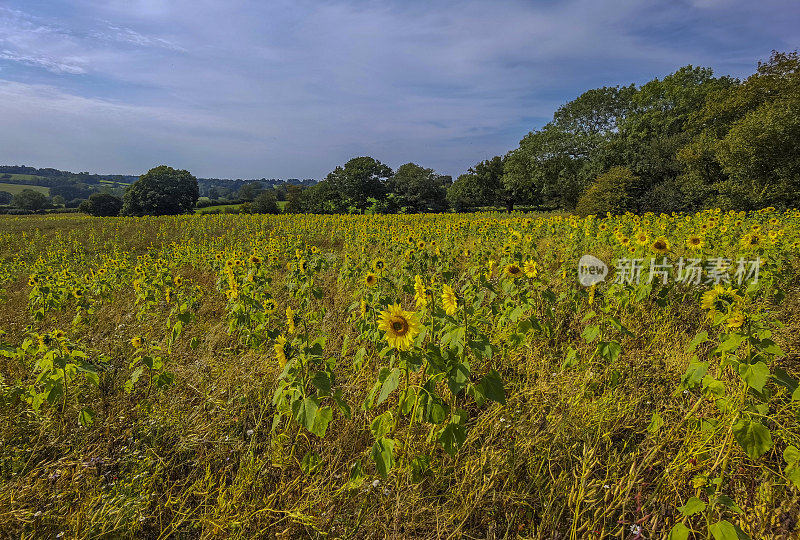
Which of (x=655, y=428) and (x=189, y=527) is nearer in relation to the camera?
(x=189, y=527)

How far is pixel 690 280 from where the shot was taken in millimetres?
4656

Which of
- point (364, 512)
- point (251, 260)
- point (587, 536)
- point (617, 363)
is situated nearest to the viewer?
point (587, 536)

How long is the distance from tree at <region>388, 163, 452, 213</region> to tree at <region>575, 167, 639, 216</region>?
27.0 m

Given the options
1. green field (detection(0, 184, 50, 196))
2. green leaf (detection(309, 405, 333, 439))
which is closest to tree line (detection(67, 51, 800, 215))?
green leaf (detection(309, 405, 333, 439))

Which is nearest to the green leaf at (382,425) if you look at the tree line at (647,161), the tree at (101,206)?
the tree line at (647,161)

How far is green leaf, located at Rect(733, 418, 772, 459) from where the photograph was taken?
170 cm

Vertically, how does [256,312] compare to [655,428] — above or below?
above

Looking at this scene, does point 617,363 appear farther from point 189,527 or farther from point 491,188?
point 491,188

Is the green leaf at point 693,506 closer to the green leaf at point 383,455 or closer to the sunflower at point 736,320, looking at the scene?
the sunflower at point 736,320

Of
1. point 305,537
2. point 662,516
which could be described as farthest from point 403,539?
point 662,516

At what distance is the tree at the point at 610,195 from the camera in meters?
21.4

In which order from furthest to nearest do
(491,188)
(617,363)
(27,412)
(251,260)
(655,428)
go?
(491,188) < (251,260) < (617,363) < (27,412) < (655,428)

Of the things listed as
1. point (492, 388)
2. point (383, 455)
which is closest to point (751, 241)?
point (492, 388)

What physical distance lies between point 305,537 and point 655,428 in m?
2.26
